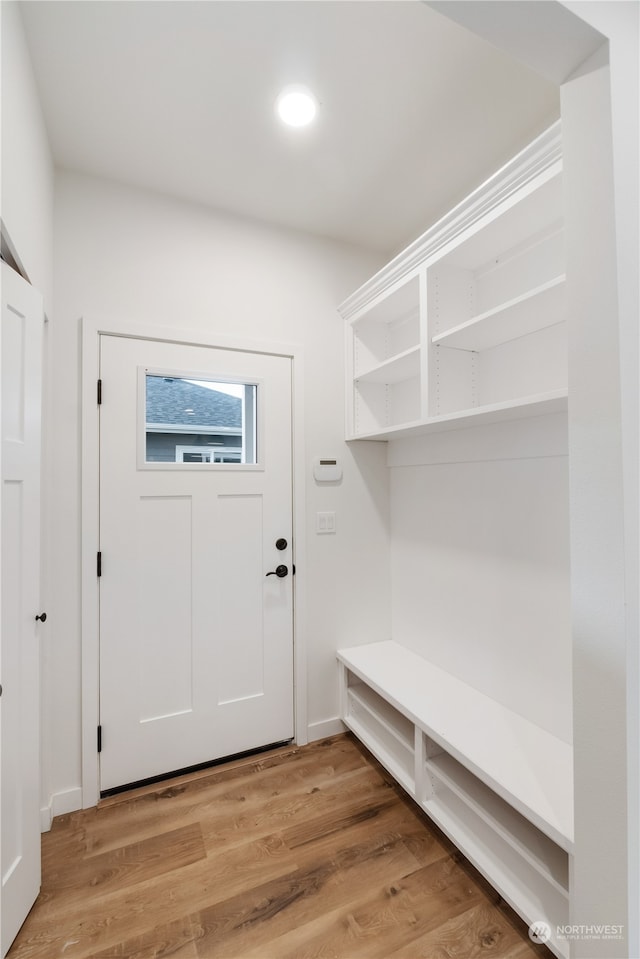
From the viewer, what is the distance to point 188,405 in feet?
7.02

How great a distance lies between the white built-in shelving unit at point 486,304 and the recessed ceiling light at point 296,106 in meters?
0.61

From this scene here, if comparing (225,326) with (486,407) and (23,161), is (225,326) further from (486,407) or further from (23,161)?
(486,407)

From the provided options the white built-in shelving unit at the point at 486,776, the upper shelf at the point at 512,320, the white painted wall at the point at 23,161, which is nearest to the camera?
the white painted wall at the point at 23,161

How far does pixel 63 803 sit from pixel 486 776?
175 cm

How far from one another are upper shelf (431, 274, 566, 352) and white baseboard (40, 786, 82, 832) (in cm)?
248

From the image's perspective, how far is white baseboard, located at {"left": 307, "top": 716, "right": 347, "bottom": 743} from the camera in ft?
7.72

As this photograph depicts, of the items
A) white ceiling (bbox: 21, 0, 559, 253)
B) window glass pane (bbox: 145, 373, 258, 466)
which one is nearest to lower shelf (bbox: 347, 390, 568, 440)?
window glass pane (bbox: 145, 373, 258, 466)

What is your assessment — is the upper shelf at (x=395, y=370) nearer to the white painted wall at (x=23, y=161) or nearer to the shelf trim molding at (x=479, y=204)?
the shelf trim molding at (x=479, y=204)

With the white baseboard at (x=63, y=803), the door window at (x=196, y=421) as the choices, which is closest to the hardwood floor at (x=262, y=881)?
the white baseboard at (x=63, y=803)

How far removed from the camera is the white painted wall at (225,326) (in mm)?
1885

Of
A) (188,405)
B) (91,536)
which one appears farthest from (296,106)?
(91,536)

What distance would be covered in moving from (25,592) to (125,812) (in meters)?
1.16

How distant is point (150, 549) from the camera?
2.04 meters

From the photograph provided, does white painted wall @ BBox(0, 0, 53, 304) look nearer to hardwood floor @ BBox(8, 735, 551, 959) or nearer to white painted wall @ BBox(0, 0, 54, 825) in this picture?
white painted wall @ BBox(0, 0, 54, 825)
